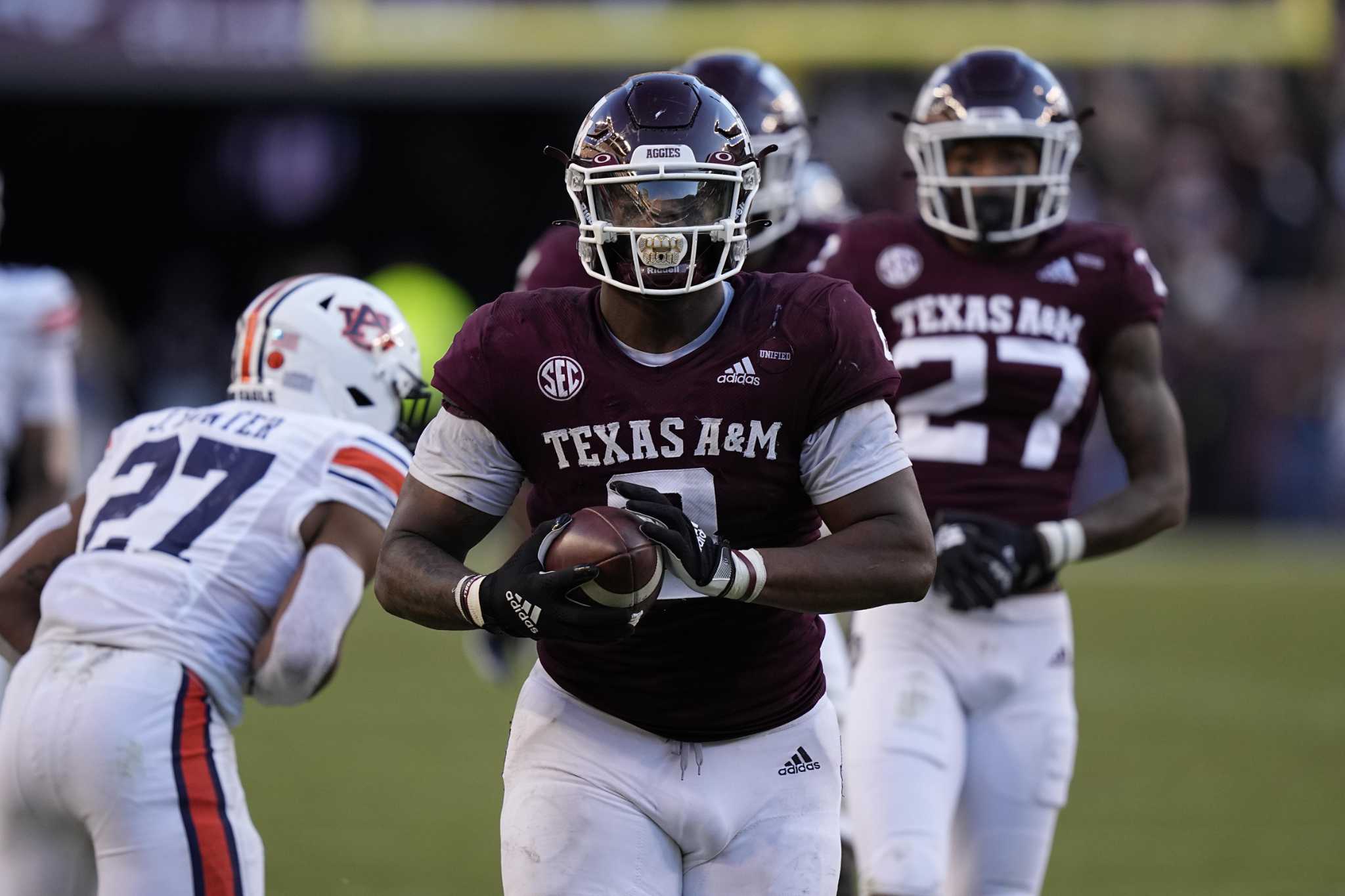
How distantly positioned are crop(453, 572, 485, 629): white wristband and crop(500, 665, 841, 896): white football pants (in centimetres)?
35

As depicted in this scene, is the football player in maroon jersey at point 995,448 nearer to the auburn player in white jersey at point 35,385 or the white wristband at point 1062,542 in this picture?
the white wristband at point 1062,542

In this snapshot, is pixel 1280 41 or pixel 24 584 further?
pixel 1280 41

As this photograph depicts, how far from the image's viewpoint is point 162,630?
3.77 m

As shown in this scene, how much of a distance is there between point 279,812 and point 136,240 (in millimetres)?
12676

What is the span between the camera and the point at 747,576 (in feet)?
10.2

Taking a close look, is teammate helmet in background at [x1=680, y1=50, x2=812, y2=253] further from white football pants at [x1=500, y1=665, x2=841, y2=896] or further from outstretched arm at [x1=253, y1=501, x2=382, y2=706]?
white football pants at [x1=500, y1=665, x2=841, y2=896]

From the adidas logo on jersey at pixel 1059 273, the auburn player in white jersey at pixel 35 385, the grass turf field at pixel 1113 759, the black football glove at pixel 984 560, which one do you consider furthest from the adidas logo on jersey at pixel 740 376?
the auburn player in white jersey at pixel 35 385

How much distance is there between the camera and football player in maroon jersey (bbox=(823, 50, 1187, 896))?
4.39 m

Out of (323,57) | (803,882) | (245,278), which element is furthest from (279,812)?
(245,278)

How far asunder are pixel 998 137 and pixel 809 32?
10.9 metres

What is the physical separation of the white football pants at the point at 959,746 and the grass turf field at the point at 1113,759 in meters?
1.94

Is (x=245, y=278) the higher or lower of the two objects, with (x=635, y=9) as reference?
lower

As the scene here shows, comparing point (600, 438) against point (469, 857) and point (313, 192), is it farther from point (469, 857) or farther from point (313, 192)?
point (313, 192)

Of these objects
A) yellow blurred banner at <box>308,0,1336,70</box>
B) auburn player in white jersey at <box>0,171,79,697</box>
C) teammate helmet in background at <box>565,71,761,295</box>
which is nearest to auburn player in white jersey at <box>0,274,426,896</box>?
teammate helmet in background at <box>565,71,761,295</box>
